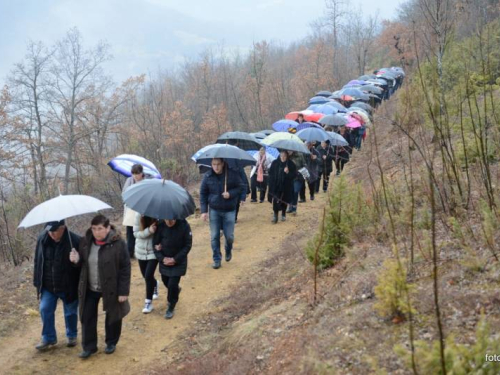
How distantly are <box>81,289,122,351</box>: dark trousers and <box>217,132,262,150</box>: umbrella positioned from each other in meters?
5.71

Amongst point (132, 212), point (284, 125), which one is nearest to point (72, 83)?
point (284, 125)

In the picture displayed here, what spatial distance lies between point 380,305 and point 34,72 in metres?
39.9

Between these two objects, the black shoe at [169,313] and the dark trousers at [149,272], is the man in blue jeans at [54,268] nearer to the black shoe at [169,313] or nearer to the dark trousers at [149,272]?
the dark trousers at [149,272]

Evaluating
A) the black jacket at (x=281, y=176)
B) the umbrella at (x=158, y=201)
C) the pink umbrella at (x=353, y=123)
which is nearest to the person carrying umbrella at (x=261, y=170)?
the black jacket at (x=281, y=176)

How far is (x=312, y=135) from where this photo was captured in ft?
35.9

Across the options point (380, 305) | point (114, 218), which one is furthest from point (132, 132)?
point (380, 305)

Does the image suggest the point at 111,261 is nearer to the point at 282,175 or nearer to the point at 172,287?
the point at 172,287

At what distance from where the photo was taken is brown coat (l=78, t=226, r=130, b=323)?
16.5 feet

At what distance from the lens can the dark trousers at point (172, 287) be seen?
5988 mm

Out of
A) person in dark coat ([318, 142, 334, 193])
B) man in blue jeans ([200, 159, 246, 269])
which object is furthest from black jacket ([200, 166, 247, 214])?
person in dark coat ([318, 142, 334, 193])

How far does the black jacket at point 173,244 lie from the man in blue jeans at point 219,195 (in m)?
1.55

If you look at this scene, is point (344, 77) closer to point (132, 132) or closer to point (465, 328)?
point (132, 132)

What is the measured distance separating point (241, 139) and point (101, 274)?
601cm

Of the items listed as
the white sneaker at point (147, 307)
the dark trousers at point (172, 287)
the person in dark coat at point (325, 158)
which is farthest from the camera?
the person in dark coat at point (325, 158)
